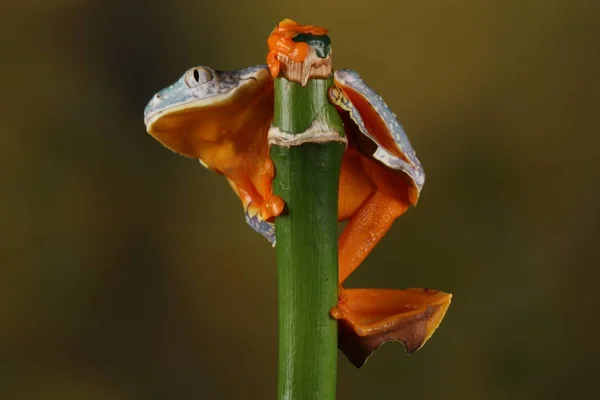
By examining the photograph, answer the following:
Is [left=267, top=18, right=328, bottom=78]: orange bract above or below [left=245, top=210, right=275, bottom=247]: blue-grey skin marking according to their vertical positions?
above

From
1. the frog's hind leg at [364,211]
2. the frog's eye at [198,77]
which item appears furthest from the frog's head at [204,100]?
the frog's hind leg at [364,211]

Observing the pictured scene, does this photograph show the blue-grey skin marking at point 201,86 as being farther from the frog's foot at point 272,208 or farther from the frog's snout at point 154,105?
the frog's foot at point 272,208

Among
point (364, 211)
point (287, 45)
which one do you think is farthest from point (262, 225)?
point (287, 45)

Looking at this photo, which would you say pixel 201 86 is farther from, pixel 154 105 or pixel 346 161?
pixel 346 161

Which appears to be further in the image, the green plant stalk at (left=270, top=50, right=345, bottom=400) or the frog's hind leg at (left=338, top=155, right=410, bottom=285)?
the frog's hind leg at (left=338, top=155, right=410, bottom=285)

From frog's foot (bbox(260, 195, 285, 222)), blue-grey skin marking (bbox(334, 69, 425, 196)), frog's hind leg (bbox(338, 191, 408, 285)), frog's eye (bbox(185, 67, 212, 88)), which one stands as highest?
frog's eye (bbox(185, 67, 212, 88))

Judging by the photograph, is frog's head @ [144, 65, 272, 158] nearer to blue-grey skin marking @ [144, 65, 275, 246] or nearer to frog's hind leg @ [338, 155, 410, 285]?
blue-grey skin marking @ [144, 65, 275, 246]

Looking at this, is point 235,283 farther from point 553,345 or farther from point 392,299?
point 392,299

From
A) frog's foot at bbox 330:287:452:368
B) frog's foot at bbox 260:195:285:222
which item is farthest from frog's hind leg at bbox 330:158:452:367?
frog's foot at bbox 260:195:285:222
